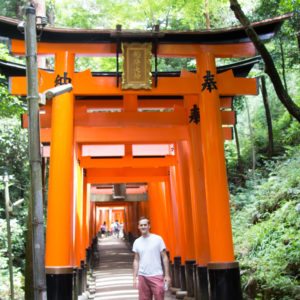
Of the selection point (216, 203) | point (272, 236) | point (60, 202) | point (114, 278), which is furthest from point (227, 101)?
point (114, 278)

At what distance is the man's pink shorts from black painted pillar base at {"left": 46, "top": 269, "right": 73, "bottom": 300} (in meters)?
1.51

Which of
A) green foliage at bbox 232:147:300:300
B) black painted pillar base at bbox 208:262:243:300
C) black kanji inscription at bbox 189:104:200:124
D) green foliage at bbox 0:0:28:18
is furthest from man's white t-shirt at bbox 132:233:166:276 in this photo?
green foliage at bbox 0:0:28:18

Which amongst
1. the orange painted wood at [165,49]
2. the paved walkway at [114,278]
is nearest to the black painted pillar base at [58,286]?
the orange painted wood at [165,49]

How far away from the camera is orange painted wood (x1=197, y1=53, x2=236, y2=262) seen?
753cm

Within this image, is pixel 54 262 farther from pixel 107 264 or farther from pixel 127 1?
pixel 107 264

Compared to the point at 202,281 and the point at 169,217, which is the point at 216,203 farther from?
the point at 169,217

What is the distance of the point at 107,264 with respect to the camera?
858 inches

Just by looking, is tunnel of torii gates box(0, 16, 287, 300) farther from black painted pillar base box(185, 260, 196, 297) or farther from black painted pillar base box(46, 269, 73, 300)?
black painted pillar base box(185, 260, 196, 297)

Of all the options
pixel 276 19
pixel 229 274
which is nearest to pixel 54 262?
pixel 229 274

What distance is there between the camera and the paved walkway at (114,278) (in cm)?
1194

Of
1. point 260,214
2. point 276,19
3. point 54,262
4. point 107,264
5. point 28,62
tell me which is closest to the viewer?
point 28,62

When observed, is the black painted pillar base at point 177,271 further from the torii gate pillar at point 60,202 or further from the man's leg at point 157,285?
the man's leg at point 157,285

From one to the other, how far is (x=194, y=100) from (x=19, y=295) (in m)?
10.9

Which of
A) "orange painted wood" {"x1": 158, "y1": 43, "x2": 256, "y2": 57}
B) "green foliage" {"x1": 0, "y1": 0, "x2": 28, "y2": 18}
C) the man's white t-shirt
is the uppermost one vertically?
"green foliage" {"x1": 0, "y1": 0, "x2": 28, "y2": 18}
